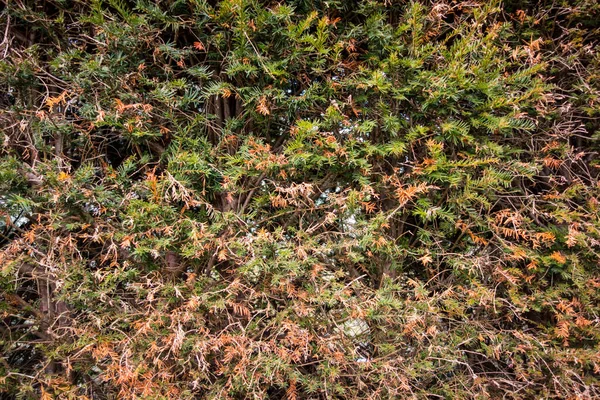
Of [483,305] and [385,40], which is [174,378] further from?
[385,40]

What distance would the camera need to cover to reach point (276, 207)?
2184 mm

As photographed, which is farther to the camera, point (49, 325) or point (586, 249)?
point (586, 249)

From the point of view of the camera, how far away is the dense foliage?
1.97 metres

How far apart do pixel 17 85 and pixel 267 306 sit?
1.90 m

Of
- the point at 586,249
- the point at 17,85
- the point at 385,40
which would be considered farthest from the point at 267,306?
the point at 586,249

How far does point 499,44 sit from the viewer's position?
7.79ft

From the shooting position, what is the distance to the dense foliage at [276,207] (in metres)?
1.97

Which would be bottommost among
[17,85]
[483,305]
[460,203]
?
[483,305]

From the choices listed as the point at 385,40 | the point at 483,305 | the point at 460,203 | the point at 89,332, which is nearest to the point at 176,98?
the point at 385,40

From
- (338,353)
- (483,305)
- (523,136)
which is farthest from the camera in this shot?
(523,136)

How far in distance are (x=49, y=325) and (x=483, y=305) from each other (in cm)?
264

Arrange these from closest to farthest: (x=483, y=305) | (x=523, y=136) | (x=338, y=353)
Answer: (x=338, y=353) < (x=483, y=305) < (x=523, y=136)

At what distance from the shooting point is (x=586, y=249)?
2.40 metres

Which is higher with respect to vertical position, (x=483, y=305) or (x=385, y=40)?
(x=385, y=40)
